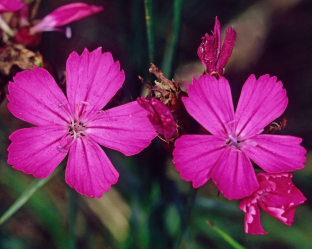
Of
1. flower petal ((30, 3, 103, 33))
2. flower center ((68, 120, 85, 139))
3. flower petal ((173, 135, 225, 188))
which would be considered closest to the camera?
flower petal ((173, 135, 225, 188))

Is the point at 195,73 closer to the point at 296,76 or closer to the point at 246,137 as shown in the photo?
the point at 296,76

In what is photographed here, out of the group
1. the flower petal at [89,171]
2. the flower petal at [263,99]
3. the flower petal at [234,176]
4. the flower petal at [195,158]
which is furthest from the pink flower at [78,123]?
the flower petal at [263,99]

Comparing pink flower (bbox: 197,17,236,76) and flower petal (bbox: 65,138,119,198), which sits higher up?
pink flower (bbox: 197,17,236,76)

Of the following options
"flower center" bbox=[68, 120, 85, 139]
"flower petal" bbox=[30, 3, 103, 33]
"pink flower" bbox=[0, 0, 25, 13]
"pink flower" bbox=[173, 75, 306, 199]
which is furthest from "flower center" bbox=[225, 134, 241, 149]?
"pink flower" bbox=[0, 0, 25, 13]

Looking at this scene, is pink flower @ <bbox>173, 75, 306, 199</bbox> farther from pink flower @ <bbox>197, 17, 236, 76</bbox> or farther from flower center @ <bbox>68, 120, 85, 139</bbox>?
flower center @ <bbox>68, 120, 85, 139</bbox>

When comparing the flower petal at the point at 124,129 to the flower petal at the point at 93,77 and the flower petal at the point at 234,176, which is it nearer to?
the flower petal at the point at 93,77

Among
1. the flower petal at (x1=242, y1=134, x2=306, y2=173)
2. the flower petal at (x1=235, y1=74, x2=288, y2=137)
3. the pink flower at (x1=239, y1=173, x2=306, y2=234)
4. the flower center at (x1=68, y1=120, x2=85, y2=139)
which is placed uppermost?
the flower petal at (x1=235, y1=74, x2=288, y2=137)

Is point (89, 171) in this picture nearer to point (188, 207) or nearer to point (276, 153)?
point (188, 207)

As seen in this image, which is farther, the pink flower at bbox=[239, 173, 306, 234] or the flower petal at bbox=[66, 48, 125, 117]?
the flower petal at bbox=[66, 48, 125, 117]
